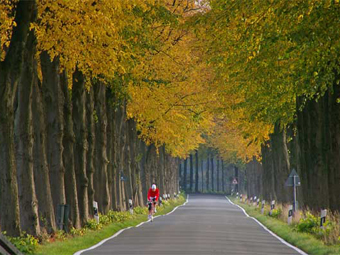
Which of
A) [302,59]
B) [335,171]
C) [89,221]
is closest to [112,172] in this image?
[89,221]

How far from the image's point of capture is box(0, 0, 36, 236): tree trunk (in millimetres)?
20312

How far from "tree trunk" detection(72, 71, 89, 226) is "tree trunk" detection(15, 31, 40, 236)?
24.8 ft

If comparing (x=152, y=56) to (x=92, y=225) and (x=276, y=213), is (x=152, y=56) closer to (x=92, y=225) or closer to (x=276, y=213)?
(x=276, y=213)

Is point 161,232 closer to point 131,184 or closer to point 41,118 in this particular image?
point 41,118

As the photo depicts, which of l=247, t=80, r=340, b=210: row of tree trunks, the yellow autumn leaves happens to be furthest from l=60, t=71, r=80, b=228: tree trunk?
l=247, t=80, r=340, b=210: row of tree trunks

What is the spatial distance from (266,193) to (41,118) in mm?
36288

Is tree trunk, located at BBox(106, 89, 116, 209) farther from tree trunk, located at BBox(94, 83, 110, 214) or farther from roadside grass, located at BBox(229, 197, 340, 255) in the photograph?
roadside grass, located at BBox(229, 197, 340, 255)

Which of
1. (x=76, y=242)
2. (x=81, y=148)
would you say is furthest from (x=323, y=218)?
(x=81, y=148)

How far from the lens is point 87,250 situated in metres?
21.9

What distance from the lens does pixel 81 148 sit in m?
31.1

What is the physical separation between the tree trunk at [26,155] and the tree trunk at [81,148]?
24.8 ft

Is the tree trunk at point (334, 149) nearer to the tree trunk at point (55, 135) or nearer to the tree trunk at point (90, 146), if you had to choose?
the tree trunk at point (55, 135)

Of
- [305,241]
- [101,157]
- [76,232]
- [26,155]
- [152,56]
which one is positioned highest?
[152,56]

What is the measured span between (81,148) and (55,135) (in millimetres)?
4262
